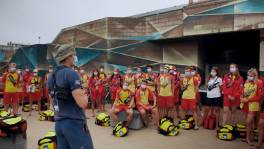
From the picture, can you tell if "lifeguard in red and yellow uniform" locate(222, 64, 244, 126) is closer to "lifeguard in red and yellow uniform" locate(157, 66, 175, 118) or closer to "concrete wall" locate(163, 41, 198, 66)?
"lifeguard in red and yellow uniform" locate(157, 66, 175, 118)

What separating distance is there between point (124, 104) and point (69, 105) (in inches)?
206

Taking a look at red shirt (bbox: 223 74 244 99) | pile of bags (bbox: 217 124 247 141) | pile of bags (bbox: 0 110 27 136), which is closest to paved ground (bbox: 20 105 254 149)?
pile of bags (bbox: 217 124 247 141)

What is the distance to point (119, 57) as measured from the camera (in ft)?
51.1

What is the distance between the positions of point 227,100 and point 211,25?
5.39 m

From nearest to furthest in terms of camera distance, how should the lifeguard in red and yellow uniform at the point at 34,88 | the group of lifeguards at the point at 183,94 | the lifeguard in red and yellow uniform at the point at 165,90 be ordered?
the group of lifeguards at the point at 183,94, the lifeguard in red and yellow uniform at the point at 165,90, the lifeguard in red and yellow uniform at the point at 34,88

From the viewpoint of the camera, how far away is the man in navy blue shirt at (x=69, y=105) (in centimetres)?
281

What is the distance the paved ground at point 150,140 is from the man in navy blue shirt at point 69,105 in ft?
10.9

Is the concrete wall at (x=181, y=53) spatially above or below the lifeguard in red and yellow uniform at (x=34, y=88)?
above

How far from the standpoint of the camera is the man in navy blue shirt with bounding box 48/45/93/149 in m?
2.81

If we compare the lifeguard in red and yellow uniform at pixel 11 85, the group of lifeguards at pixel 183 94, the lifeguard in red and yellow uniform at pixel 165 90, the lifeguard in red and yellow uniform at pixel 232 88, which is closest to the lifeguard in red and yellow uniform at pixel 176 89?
the group of lifeguards at pixel 183 94

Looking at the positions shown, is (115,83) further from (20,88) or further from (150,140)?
(150,140)

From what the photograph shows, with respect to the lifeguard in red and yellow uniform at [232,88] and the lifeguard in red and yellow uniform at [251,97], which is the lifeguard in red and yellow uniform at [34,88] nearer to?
the lifeguard in red and yellow uniform at [232,88]

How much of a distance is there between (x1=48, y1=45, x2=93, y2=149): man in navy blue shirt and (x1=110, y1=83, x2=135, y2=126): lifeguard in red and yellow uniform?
4.84 meters

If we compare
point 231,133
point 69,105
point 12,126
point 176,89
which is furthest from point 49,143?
point 176,89
